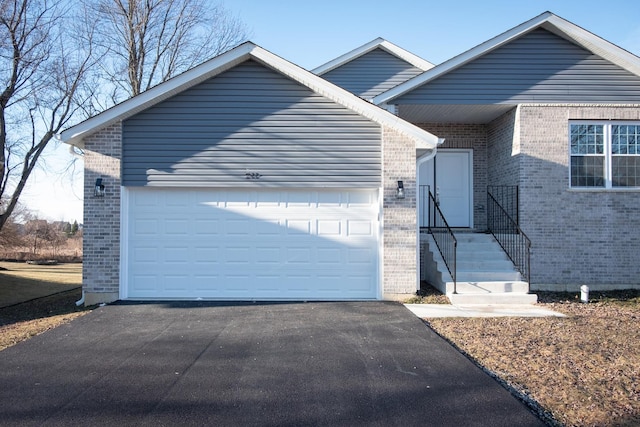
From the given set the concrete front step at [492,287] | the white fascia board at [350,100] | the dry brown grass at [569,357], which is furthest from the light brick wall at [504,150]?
the dry brown grass at [569,357]

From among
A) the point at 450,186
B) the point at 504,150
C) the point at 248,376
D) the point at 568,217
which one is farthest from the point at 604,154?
the point at 248,376

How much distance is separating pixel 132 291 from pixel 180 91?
441 centimetres

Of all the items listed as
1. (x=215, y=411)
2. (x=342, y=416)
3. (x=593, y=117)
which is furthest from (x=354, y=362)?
(x=593, y=117)

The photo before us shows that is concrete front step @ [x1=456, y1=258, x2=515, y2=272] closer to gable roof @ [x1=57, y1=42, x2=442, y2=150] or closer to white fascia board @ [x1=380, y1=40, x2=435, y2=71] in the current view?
gable roof @ [x1=57, y1=42, x2=442, y2=150]

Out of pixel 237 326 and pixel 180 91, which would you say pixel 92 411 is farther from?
pixel 180 91

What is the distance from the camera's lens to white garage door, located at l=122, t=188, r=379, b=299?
970 cm

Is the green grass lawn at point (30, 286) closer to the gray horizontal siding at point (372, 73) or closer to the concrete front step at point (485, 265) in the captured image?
the gray horizontal siding at point (372, 73)

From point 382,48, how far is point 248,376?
13.0 metres

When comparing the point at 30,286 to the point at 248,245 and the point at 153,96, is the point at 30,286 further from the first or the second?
the point at 248,245

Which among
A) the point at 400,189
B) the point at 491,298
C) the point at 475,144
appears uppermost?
the point at 475,144

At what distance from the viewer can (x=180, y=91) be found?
9.78 meters

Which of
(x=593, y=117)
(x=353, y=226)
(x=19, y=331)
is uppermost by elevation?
(x=593, y=117)

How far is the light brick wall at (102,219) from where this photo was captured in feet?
30.9

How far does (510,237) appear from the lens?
36.4ft
